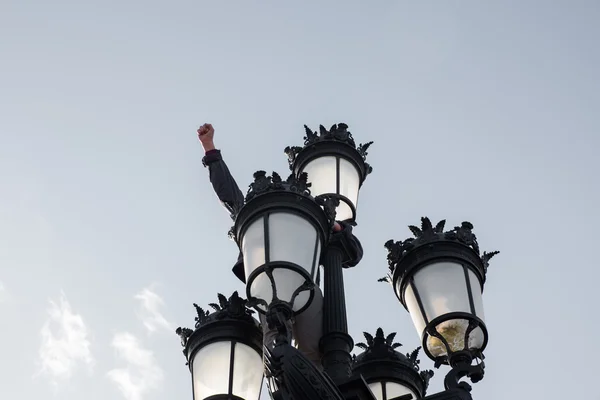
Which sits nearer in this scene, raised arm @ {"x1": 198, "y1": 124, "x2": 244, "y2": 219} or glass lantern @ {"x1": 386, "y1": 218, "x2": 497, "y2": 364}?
glass lantern @ {"x1": 386, "y1": 218, "x2": 497, "y2": 364}

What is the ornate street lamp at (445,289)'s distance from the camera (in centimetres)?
547

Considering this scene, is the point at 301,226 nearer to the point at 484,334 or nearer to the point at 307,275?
the point at 307,275

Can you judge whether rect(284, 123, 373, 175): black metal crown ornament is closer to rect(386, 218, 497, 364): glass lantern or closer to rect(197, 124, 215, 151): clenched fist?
rect(197, 124, 215, 151): clenched fist

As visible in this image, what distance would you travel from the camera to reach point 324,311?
6168 mm

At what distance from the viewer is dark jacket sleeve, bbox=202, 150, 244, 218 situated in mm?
7531

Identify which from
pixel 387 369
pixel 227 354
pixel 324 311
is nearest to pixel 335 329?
pixel 324 311

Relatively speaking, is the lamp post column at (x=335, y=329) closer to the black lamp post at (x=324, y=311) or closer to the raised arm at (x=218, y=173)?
the black lamp post at (x=324, y=311)

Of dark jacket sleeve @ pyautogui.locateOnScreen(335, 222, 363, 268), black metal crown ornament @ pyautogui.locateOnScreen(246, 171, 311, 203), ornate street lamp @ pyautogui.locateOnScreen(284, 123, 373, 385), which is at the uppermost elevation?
ornate street lamp @ pyautogui.locateOnScreen(284, 123, 373, 385)

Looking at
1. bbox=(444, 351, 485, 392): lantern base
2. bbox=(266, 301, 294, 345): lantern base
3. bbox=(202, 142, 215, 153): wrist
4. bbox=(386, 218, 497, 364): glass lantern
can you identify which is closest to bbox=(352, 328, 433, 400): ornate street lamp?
bbox=(386, 218, 497, 364): glass lantern

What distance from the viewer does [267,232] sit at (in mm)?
5645

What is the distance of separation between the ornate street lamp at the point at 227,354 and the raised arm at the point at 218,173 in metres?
1.20

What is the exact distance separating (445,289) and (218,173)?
8.83 feet

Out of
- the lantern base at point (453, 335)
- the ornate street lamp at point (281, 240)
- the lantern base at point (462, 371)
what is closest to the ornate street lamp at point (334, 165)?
the ornate street lamp at point (281, 240)

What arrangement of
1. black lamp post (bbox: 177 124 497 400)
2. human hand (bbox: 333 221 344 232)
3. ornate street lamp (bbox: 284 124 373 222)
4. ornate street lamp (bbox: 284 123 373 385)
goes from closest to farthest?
black lamp post (bbox: 177 124 497 400) < ornate street lamp (bbox: 284 123 373 385) < human hand (bbox: 333 221 344 232) < ornate street lamp (bbox: 284 124 373 222)
